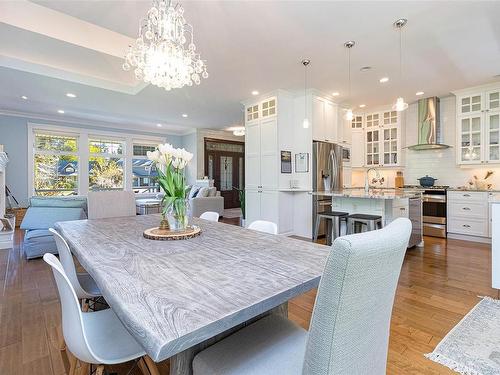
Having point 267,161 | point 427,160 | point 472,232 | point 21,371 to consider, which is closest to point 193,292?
point 21,371

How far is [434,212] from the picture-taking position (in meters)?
4.75

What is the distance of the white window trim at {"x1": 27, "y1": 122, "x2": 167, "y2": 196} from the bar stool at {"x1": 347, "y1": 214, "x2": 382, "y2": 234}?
678 centimetres

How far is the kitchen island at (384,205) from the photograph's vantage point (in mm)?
3551

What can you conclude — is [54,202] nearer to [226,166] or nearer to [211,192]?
[211,192]

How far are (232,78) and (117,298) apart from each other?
12.5ft

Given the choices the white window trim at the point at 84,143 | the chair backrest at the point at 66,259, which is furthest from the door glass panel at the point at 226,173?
the chair backrest at the point at 66,259

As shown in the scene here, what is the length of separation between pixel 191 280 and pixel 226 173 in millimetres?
8239

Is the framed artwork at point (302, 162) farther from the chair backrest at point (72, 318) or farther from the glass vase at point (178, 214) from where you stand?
the chair backrest at point (72, 318)

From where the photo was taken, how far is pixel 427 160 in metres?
5.41

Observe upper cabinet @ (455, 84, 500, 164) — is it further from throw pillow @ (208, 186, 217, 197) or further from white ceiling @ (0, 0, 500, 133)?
throw pillow @ (208, 186, 217, 197)

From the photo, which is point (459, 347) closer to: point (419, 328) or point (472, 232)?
point (419, 328)

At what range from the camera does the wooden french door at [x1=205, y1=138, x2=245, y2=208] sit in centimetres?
870

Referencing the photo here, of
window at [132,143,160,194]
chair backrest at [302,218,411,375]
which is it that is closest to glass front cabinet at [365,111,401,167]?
chair backrest at [302,218,411,375]

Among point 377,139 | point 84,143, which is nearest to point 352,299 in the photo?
point 377,139
